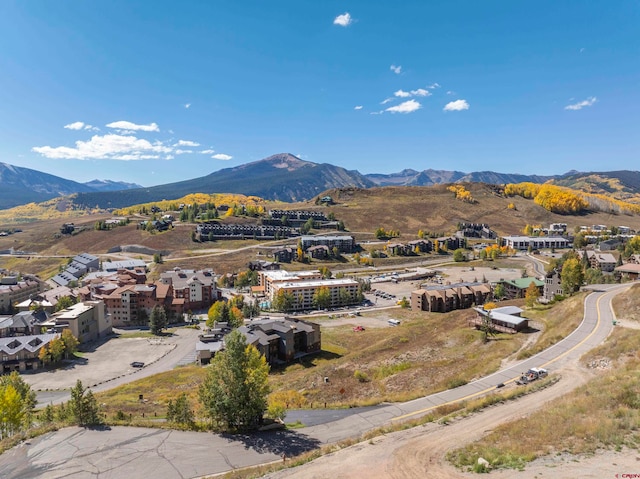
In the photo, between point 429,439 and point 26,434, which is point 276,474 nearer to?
point 429,439

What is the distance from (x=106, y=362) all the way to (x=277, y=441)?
51339mm

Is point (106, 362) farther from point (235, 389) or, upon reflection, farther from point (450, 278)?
point (450, 278)

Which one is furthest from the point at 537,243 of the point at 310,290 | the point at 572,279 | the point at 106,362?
the point at 106,362

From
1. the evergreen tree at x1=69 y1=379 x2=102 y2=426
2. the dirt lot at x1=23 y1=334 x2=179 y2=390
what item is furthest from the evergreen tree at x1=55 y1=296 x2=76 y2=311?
the evergreen tree at x1=69 y1=379 x2=102 y2=426

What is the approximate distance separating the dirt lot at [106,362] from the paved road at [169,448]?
34.7m

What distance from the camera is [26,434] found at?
26.3 m

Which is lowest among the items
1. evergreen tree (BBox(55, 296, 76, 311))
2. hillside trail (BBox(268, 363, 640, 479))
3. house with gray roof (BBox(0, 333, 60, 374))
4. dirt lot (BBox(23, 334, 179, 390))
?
dirt lot (BBox(23, 334, 179, 390))

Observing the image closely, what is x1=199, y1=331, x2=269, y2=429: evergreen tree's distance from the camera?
25.3 meters

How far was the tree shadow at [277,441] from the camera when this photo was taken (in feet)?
77.1

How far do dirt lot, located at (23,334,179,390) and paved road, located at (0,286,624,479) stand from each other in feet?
114

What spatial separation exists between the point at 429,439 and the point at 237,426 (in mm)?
12456

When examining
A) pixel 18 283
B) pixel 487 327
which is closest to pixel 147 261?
pixel 18 283

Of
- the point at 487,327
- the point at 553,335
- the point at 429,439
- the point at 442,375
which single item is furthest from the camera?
the point at 487,327

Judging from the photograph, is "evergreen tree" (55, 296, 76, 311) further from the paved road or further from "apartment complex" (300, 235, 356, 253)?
"apartment complex" (300, 235, 356, 253)
